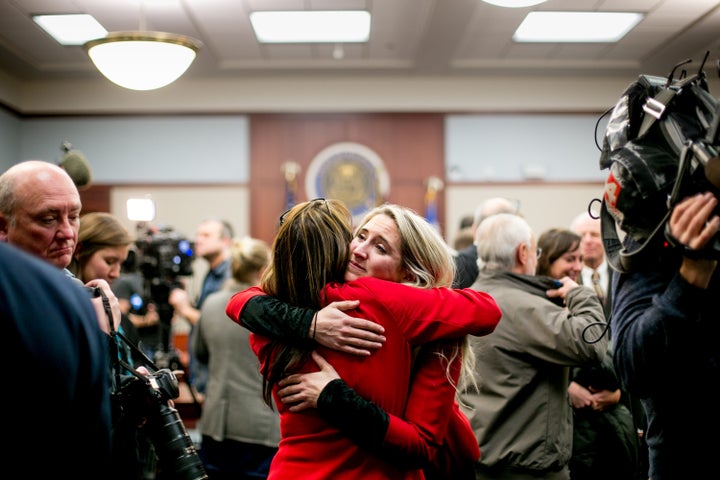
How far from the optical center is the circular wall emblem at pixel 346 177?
7.57 m

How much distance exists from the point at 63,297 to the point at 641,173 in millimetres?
911

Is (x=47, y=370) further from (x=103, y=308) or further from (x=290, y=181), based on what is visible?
(x=290, y=181)

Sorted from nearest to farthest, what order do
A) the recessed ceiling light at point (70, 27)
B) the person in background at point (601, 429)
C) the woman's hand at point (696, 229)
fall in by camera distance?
the woman's hand at point (696, 229)
the person in background at point (601, 429)
the recessed ceiling light at point (70, 27)

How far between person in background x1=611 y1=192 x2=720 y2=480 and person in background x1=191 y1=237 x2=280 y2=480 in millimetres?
1925

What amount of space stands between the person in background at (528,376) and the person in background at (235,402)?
3.36ft

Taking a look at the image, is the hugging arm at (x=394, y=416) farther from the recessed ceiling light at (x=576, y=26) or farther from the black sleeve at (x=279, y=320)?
the recessed ceiling light at (x=576, y=26)

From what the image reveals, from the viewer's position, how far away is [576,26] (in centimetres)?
596

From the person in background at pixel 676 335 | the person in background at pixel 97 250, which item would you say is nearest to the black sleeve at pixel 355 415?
the person in background at pixel 676 335

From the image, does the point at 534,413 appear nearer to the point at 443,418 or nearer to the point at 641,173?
the point at 443,418

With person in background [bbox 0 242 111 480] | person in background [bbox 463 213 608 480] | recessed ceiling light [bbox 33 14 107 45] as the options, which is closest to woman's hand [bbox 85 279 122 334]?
person in background [bbox 0 242 111 480]

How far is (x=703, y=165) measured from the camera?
3.52 ft

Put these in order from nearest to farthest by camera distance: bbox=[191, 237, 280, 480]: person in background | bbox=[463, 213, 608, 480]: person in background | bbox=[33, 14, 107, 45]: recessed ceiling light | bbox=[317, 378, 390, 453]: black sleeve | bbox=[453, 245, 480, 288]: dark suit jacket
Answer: bbox=[317, 378, 390, 453]: black sleeve < bbox=[463, 213, 608, 480]: person in background < bbox=[453, 245, 480, 288]: dark suit jacket < bbox=[191, 237, 280, 480]: person in background < bbox=[33, 14, 107, 45]: recessed ceiling light

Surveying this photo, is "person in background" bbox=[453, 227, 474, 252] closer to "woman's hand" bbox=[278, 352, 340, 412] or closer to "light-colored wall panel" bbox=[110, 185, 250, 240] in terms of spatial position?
"woman's hand" bbox=[278, 352, 340, 412]

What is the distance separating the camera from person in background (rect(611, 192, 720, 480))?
1.11 m
